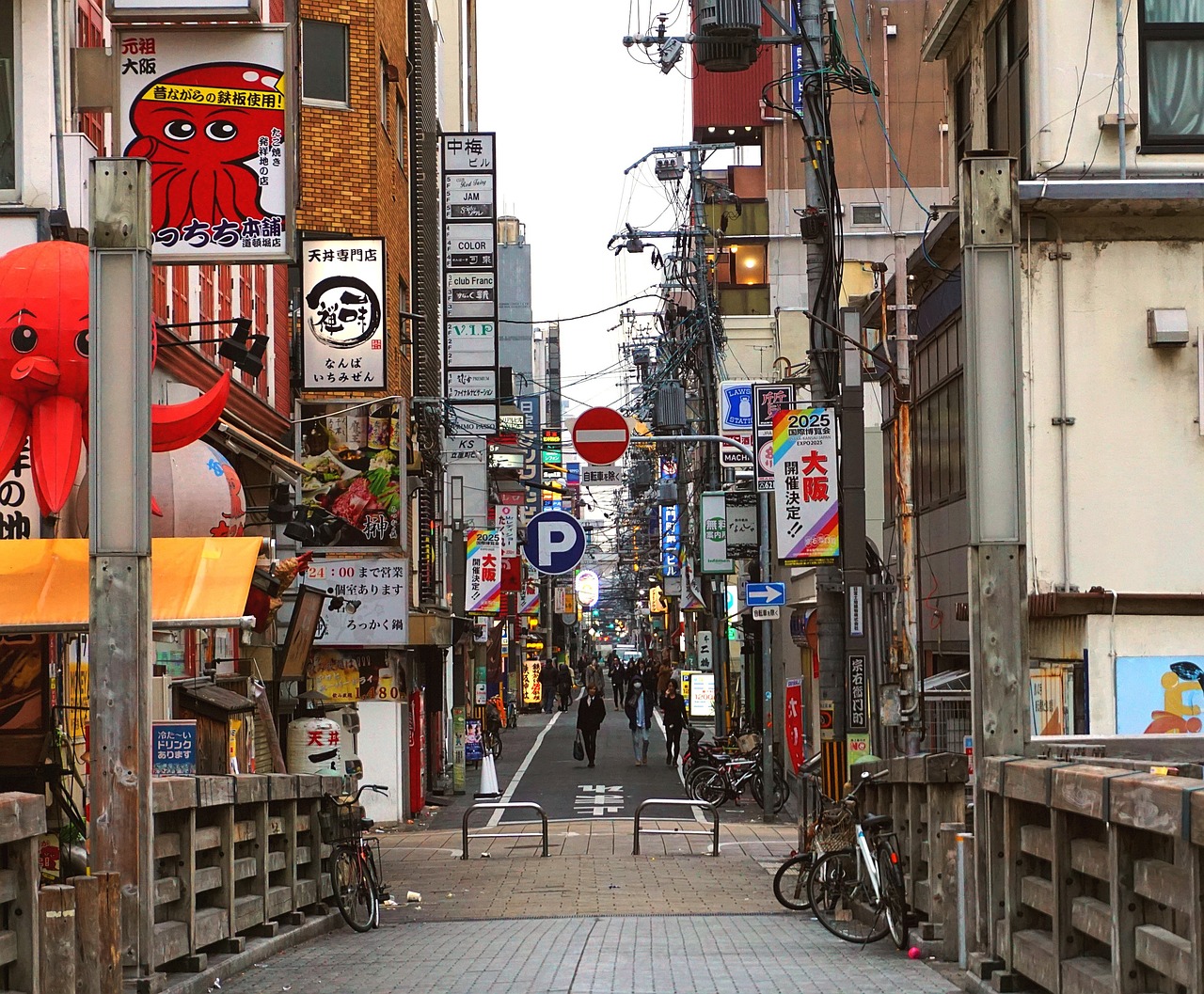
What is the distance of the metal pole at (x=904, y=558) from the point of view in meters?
20.2

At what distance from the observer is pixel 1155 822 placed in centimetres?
759

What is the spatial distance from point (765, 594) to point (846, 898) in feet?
49.3

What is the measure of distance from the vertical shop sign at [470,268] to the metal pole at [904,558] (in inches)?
566

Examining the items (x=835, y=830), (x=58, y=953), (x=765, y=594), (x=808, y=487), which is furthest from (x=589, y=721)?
(x=58, y=953)

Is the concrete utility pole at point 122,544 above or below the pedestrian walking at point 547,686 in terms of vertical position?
above

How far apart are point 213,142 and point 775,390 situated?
12915mm

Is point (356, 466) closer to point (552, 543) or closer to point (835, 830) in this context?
point (552, 543)

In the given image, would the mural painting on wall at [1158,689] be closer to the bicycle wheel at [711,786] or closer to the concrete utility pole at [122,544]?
the concrete utility pole at [122,544]

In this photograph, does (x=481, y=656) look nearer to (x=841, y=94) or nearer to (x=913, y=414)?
(x=841, y=94)

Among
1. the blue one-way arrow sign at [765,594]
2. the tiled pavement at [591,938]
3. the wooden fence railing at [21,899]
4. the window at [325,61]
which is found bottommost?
the tiled pavement at [591,938]

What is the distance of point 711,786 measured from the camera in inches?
1296

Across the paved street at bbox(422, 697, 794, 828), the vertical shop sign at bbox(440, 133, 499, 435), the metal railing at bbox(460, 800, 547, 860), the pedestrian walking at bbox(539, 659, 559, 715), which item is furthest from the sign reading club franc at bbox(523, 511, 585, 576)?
the pedestrian walking at bbox(539, 659, 559, 715)

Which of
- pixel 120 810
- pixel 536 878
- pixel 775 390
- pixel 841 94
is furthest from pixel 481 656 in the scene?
pixel 120 810

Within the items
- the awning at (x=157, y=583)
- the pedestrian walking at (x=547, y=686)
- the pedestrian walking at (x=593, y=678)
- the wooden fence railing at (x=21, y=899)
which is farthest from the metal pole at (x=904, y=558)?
the pedestrian walking at (x=547, y=686)
